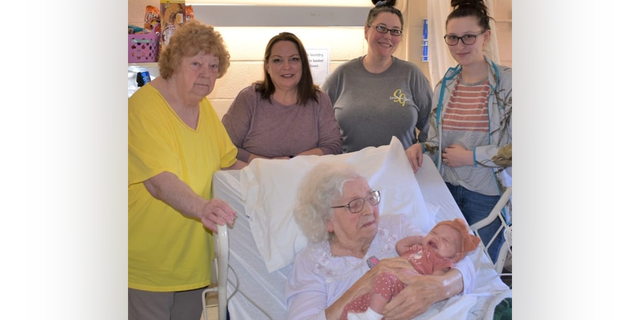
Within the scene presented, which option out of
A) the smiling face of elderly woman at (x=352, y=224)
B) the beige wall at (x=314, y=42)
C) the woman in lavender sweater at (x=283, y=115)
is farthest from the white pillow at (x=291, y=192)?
the beige wall at (x=314, y=42)

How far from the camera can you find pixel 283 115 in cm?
291

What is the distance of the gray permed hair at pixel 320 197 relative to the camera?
228 cm

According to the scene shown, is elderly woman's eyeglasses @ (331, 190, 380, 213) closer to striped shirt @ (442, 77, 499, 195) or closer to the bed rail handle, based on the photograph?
the bed rail handle

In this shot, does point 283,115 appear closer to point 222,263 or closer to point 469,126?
point 469,126

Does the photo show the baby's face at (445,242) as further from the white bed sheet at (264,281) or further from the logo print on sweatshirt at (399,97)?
the logo print on sweatshirt at (399,97)

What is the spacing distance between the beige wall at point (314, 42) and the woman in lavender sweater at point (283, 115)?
4.47 feet

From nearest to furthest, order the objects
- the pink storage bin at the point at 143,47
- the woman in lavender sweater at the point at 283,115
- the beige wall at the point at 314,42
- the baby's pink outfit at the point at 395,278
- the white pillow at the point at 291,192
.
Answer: the baby's pink outfit at the point at 395,278, the white pillow at the point at 291,192, the woman in lavender sweater at the point at 283,115, the pink storage bin at the point at 143,47, the beige wall at the point at 314,42

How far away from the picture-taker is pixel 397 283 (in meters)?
2.02

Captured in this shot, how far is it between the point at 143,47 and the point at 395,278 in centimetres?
215

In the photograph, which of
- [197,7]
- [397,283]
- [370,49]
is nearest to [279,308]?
[397,283]

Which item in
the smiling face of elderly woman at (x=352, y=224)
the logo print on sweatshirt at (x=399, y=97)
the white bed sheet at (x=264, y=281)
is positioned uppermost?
the logo print on sweatshirt at (x=399, y=97)

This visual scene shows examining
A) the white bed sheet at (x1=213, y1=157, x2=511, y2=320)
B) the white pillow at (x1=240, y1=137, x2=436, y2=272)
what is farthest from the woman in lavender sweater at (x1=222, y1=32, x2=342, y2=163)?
the white bed sheet at (x1=213, y1=157, x2=511, y2=320)
